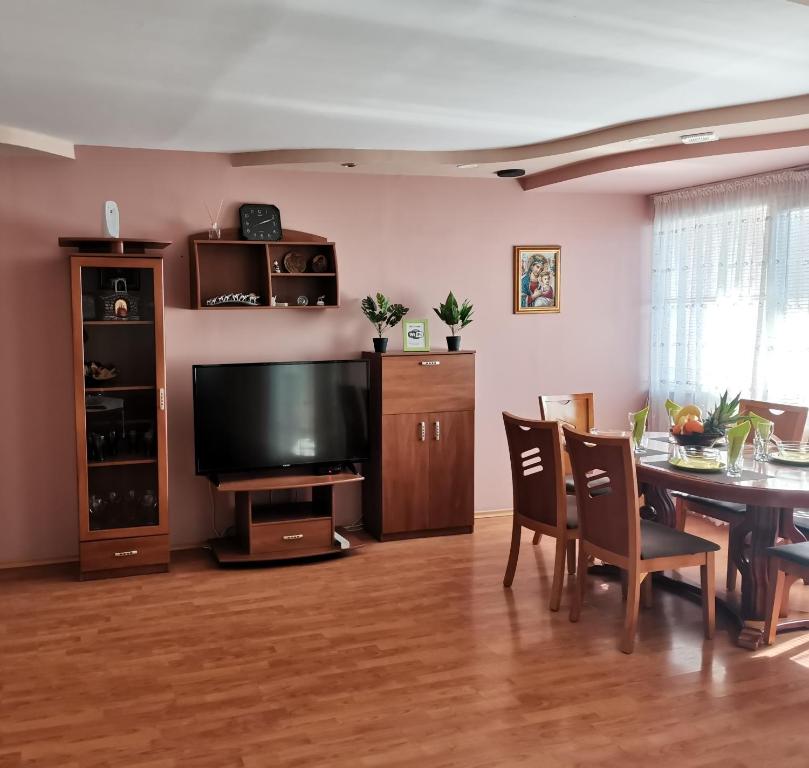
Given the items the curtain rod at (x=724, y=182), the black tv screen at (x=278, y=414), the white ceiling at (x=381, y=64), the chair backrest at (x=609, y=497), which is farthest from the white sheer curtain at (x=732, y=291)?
the black tv screen at (x=278, y=414)

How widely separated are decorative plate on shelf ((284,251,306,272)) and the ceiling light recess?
243 centimetres

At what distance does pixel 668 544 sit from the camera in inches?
151

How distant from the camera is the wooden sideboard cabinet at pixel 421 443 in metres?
5.46

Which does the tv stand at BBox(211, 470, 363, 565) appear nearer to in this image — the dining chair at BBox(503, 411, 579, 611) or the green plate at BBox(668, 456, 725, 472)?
the dining chair at BBox(503, 411, 579, 611)

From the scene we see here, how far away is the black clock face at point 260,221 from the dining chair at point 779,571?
3418mm

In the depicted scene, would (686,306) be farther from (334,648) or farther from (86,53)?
(86,53)

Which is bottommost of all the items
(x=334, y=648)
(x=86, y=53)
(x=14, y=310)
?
(x=334, y=648)

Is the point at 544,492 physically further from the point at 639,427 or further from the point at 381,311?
the point at 381,311

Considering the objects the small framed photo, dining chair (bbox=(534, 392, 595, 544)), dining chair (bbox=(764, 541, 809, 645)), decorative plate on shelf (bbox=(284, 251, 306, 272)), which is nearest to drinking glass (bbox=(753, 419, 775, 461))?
dining chair (bbox=(764, 541, 809, 645))

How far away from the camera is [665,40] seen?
307 cm

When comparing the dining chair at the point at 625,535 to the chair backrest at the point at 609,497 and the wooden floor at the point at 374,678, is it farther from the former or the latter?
the wooden floor at the point at 374,678

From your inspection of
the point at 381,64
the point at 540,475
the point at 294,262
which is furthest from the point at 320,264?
the point at 381,64

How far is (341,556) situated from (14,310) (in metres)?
2.46

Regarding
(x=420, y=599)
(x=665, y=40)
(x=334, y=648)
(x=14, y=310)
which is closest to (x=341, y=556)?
(x=420, y=599)
